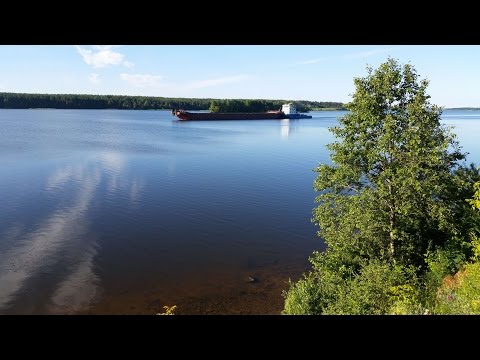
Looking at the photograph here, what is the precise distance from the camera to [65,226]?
29078mm

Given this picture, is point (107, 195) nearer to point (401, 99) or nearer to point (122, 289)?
point (122, 289)

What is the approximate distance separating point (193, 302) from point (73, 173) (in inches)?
1245

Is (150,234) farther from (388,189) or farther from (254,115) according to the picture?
(254,115)

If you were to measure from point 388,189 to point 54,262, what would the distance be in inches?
770

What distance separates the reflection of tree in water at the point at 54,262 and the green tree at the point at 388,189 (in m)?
11.7

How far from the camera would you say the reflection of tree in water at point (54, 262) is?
19609mm

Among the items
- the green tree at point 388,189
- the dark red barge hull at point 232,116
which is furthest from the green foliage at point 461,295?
the dark red barge hull at point 232,116

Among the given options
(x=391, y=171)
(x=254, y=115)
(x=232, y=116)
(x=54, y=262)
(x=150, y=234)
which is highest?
(x=254, y=115)

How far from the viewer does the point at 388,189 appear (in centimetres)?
1794

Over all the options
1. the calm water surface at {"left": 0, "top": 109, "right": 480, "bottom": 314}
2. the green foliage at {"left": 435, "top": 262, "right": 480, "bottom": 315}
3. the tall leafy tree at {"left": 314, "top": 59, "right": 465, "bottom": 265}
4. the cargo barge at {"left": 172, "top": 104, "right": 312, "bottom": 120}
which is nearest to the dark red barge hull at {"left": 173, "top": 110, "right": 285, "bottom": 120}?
the cargo barge at {"left": 172, "top": 104, "right": 312, "bottom": 120}

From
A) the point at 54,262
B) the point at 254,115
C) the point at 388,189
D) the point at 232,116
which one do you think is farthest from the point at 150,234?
the point at 254,115

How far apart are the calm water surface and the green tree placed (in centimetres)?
439
